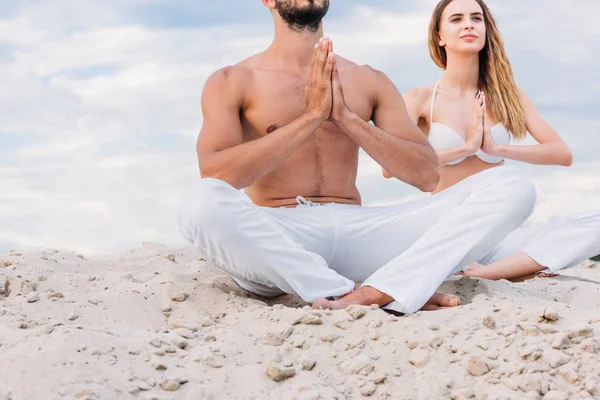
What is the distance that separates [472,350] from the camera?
322cm

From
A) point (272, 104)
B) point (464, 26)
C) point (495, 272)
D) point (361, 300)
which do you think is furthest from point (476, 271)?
point (272, 104)

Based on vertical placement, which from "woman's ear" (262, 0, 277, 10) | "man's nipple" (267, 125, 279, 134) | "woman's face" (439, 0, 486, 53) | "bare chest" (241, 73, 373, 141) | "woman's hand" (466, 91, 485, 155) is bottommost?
"woman's hand" (466, 91, 485, 155)

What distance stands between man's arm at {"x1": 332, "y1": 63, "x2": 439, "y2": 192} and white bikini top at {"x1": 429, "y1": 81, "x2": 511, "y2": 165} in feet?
4.12

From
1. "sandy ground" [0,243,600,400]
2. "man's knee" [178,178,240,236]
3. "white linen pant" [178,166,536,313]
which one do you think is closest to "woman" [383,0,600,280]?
"white linen pant" [178,166,536,313]

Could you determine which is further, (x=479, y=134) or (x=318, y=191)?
(x=479, y=134)

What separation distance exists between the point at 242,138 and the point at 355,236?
0.80 m

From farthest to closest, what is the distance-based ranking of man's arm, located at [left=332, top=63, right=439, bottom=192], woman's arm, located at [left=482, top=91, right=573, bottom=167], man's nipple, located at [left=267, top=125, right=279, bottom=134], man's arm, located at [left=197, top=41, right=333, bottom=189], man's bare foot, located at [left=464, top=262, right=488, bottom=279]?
woman's arm, located at [left=482, top=91, right=573, bottom=167], man's bare foot, located at [left=464, top=262, right=488, bottom=279], man's nipple, located at [left=267, top=125, right=279, bottom=134], man's arm, located at [left=332, top=63, right=439, bottom=192], man's arm, located at [left=197, top=41, right=333, bottom=189]

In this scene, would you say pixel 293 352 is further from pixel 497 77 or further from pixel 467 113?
pixel 497 77

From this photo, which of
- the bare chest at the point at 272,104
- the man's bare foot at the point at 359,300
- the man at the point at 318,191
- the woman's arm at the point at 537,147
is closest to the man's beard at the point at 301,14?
the man at the point at 318,191

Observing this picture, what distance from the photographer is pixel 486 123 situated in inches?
231

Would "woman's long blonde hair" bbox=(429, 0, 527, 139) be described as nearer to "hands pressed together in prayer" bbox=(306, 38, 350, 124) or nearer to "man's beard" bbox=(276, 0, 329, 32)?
"man's beard" bbox=(276, 0, 329, 32)

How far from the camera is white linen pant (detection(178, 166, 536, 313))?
12.9ft

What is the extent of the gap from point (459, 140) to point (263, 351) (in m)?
3.02

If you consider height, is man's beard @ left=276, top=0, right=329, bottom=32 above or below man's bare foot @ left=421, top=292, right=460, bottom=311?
above
